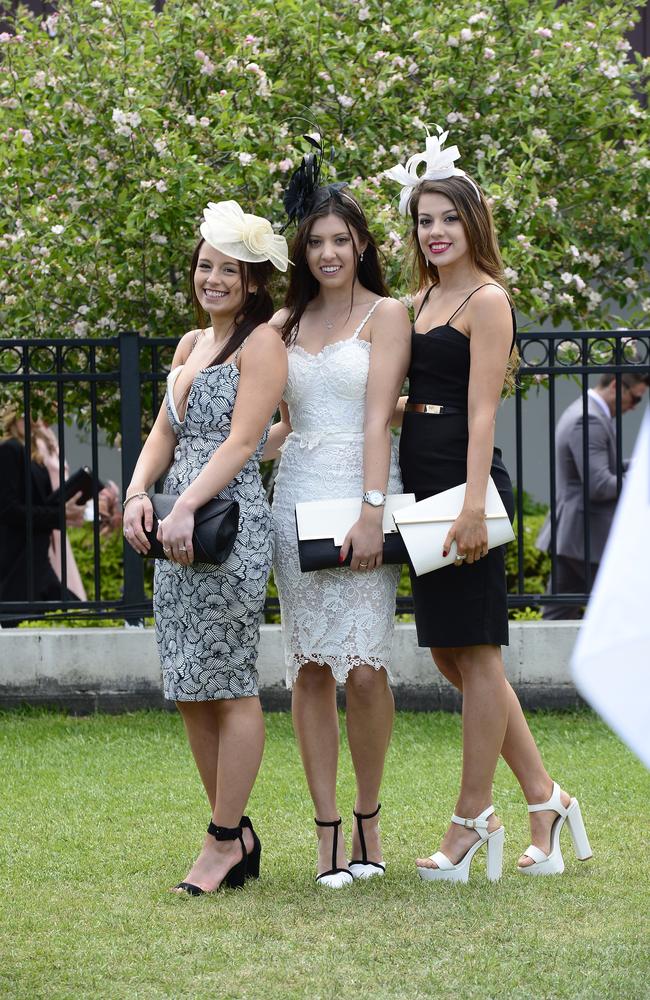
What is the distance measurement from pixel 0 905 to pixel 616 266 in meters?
5.41

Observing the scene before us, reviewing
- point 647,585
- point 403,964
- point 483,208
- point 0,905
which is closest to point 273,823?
point 0,905

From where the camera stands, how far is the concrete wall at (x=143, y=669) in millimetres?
6648

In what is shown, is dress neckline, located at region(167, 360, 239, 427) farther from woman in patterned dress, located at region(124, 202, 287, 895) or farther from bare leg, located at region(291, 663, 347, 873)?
bare leg, located at region(291, 663, 347, 873)

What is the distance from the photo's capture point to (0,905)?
12.6 feet

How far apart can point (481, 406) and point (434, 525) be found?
1.15 ft

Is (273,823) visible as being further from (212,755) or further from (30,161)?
(30,161)

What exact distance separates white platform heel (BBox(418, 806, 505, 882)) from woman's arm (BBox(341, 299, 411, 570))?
0.78 meters

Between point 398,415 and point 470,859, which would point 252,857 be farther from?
point 398,415

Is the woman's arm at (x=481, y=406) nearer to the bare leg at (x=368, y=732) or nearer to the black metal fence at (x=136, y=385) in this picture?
the bare leg at (x=368, y=732)

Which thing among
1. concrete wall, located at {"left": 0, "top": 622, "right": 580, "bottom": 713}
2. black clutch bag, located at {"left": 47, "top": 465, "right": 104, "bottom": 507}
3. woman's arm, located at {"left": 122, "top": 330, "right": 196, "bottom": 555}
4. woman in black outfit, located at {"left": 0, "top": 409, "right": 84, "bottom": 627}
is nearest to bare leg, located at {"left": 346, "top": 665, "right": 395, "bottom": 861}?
woman's arm, located at {"left": 122, "top": 330, "right": 196, "bottom": 555}

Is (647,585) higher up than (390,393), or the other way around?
(390,393)

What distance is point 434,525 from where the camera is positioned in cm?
386

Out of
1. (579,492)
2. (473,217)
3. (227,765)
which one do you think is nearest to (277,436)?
(473,217)

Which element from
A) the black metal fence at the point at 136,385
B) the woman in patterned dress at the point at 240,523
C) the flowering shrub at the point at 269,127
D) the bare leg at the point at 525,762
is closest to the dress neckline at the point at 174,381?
the woman in patterned dress at the point at 240,523
